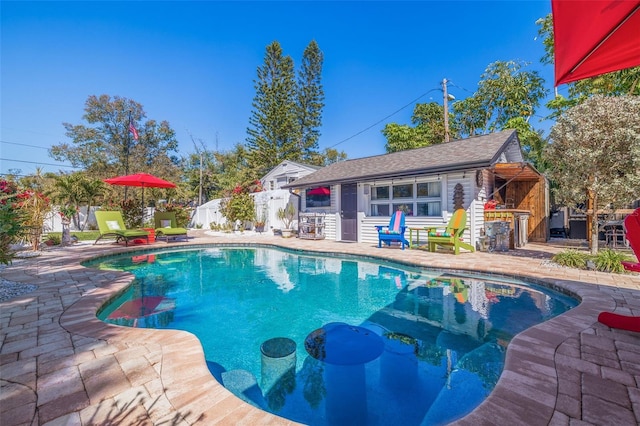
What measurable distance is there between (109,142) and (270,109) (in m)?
17.0

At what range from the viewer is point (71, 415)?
158 centimetres

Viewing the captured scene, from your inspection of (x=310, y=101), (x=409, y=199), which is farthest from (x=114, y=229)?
(x=310, y=101)

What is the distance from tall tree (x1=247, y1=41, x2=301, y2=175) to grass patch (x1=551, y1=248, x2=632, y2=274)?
21.5 metres

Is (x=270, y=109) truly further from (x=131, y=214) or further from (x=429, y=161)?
(x=429, y=161)

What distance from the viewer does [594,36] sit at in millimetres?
1521

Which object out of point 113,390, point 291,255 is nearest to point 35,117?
point 291,255

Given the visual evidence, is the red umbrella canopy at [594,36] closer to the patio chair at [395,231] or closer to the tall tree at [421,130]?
the patio chair at [395,231]

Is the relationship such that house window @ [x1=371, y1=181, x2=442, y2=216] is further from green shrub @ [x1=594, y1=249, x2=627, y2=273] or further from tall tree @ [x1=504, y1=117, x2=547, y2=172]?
tall tree @ [x1=504, y1=117, x2=547, y2=172]

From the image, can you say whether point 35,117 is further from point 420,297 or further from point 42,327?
point 420,297

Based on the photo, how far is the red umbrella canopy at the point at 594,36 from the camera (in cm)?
134

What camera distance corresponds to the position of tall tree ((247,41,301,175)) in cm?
2384

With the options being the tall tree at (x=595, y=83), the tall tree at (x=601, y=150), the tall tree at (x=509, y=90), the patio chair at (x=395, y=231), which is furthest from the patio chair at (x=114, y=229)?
the tall tree at (x=509, y=90)

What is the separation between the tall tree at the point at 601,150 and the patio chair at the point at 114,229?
12619mm

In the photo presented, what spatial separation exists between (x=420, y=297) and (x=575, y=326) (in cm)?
213
